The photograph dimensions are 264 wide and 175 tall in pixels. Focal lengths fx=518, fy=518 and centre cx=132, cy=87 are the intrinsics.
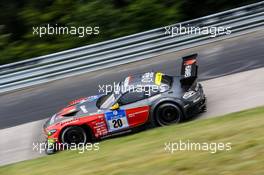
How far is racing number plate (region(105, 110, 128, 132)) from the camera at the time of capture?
461 inches

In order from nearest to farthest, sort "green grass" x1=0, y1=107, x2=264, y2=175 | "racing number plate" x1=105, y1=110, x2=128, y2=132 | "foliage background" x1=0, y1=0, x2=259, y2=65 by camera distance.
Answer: "green grass" x1=0, y1=107, x2=264, y2=175
"racing number plate" x1=105, y1=110, x2=128, y2=132
"foliage background" x1=0, y1=0, x2=259, y2=65

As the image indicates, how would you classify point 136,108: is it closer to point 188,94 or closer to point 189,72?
point 188,94

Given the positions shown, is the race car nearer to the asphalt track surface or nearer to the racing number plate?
the racing number plate

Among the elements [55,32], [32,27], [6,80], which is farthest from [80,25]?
[6,80]

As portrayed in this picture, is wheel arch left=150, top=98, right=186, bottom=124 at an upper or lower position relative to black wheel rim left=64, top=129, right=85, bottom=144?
upper

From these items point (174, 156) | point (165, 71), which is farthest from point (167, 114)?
point (165, 71)

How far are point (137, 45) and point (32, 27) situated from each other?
6723mm

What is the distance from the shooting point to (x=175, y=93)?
38.5 ft

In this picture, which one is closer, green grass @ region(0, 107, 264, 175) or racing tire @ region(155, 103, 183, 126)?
green grass @ region(0, 107, 264, 175)

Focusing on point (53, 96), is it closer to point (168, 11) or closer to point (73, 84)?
point (73, 84)

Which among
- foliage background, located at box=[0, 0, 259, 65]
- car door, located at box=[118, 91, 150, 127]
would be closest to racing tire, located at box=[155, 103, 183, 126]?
car door, located at box=[118, 91, 150, 127]

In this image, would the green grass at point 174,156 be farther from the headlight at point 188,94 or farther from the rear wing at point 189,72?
the rear wing at point 189,72

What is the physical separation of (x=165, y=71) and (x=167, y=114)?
4.59 m

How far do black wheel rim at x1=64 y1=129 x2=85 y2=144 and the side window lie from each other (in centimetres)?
118
